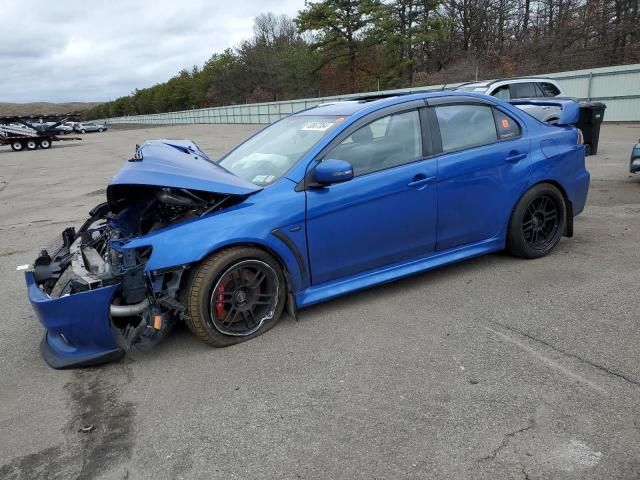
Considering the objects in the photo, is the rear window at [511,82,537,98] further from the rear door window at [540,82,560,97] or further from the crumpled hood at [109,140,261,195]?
the crumpled hood at [109,140,261,195]

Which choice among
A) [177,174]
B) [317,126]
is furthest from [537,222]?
[177,174]

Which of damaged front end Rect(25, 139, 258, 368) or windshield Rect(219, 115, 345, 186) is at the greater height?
windshield Rect(219, 115, 345, 186)

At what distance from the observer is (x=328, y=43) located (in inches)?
1909

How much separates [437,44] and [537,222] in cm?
4014

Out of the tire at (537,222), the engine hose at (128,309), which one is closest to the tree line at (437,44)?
the tire at (537,222)

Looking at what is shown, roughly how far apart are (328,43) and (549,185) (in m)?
47.4

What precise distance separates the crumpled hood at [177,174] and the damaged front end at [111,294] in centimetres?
4

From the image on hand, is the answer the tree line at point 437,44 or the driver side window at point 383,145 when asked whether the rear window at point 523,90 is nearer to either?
the driver side window at point 383,145

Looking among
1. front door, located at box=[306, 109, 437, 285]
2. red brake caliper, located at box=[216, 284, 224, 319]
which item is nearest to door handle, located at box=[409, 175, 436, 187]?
front door, located at box=[306, 109, 437, 285]

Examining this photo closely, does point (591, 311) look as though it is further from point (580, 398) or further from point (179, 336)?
point (179, 336)

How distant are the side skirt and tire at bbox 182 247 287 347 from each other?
23 centimetres

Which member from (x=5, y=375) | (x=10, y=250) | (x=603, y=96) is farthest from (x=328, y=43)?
(x=5, y=375)

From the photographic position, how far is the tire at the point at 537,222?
4.65 metres

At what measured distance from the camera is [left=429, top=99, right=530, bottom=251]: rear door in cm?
421
